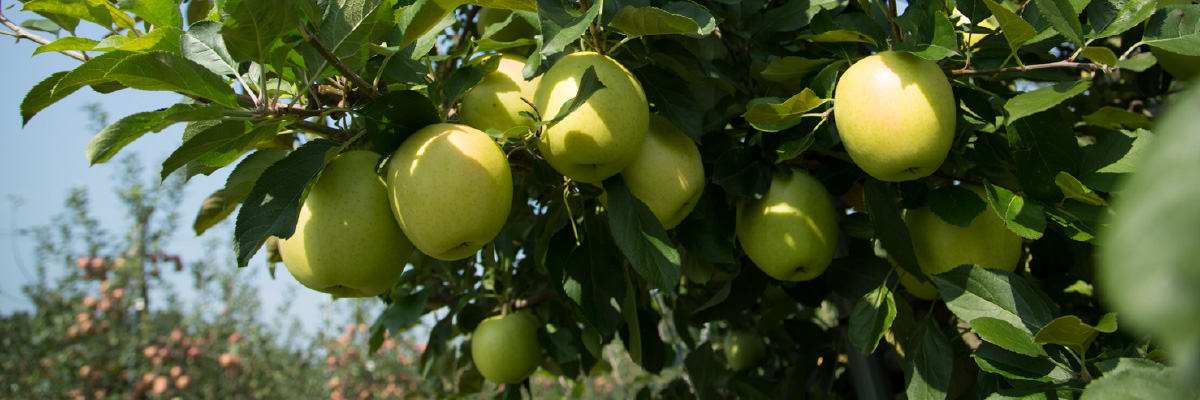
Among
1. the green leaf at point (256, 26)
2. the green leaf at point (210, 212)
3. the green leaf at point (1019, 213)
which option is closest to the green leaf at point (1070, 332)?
the green leaf at point (1019, 213)

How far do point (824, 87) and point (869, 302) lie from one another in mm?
387

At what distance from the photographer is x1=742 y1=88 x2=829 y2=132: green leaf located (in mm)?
1042

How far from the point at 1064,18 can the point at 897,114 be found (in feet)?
0.76

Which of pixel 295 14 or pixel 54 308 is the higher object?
pixel 295 14

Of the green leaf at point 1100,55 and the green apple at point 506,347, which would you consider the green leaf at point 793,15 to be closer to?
the green leaf at point 1100,55

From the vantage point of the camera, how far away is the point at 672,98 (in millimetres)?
1189

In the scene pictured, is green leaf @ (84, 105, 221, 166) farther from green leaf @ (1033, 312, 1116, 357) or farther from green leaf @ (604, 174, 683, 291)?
green leaf @ (1033, 312, 1116, 357)

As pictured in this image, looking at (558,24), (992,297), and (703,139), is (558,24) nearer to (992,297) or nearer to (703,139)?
(703,139)

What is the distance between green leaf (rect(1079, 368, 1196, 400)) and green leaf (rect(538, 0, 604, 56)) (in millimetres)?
719

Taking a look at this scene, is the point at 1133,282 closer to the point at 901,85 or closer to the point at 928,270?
the point at 901,85

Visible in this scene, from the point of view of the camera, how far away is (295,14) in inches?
34.5

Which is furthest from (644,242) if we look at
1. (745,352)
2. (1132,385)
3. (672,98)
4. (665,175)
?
(745,352)

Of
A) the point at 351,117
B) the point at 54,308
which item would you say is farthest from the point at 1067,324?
the point at 54,308

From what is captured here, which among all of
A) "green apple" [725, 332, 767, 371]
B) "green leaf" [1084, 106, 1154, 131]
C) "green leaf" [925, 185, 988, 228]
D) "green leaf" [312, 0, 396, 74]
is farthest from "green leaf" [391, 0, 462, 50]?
"green apple" [725, 332, 767, 371]
